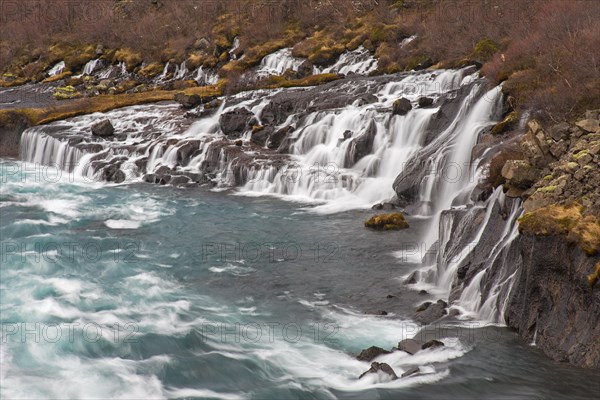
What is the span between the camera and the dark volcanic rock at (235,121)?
30891 mm

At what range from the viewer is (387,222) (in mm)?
19922

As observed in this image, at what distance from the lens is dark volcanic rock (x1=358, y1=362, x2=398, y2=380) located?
10705mm

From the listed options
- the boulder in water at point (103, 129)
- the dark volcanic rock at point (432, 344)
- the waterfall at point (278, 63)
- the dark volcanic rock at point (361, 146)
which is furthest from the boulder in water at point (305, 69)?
the dark volcanic rock at point (432, 344)

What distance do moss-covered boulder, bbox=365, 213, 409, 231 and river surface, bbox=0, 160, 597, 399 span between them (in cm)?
36

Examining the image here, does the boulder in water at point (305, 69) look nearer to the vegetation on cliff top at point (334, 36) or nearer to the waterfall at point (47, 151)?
the vegetation on cliff top at point (334, 36)

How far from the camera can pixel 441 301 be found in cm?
1380

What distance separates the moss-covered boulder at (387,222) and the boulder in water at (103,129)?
1794 centimetres

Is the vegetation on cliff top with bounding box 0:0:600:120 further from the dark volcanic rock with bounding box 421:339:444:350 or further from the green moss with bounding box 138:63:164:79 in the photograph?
the dark volcanic rock with bounding box 421:339:444:350

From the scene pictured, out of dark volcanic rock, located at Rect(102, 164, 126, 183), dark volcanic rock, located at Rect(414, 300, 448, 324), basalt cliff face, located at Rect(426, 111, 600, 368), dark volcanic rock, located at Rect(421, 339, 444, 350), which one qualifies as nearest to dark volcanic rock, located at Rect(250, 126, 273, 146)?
dark volcanic rock, located at Rect(102, 164, 126, 183)

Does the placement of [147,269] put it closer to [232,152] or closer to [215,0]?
[232,152]

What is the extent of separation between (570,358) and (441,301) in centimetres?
335

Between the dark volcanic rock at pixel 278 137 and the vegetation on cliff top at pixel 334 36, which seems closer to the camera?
the vegetation on cliff top at pixel 334 36

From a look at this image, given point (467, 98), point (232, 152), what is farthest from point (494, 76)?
point (232, 152)

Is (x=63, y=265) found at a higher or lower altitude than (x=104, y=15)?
lower
